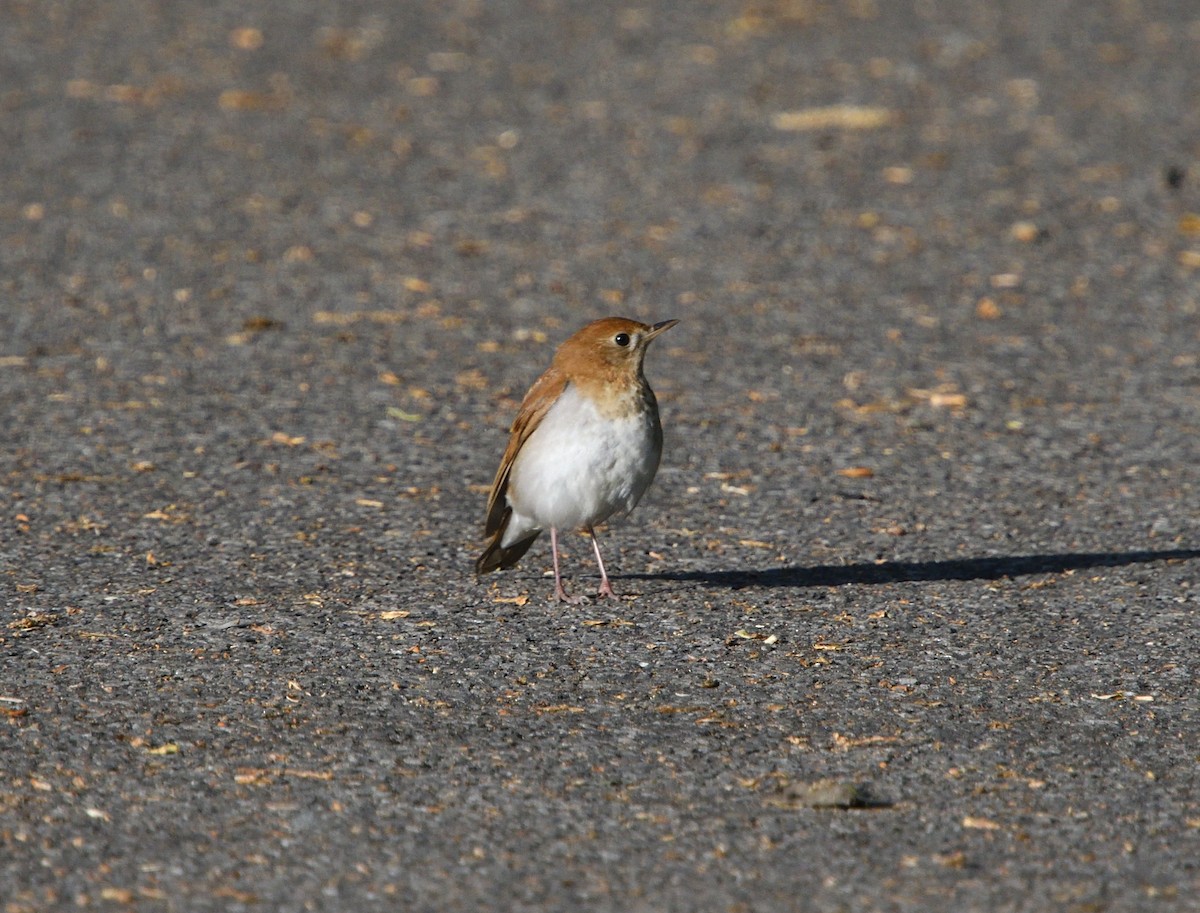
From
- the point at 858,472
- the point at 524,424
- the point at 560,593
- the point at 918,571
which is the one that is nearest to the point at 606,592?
the point at 560,593

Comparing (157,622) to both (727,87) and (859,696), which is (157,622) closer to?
(859,696)

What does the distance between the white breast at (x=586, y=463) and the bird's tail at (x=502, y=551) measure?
242 mm

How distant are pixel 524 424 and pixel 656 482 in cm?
143

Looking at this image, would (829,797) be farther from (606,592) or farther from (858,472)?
(858,472)

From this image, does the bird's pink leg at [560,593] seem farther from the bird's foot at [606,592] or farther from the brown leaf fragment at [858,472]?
the brown leaf fragment at [858,472]

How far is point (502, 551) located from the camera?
6805mm

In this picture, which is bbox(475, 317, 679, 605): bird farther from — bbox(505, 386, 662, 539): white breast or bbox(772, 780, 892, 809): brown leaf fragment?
bbox(772, 780, 892, 809): brown leaf fragment

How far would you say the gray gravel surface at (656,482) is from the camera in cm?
469

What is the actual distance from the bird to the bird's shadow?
0.48 metres

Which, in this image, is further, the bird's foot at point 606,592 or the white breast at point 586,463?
the bird's foot at point 606,592

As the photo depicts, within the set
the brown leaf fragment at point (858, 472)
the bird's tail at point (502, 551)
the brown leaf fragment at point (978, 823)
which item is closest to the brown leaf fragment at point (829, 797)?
the brown leaf fragment at point (978, 823)

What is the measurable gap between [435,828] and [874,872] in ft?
3.67

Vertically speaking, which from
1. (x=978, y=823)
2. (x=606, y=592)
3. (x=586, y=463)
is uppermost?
(x=586, y=463)

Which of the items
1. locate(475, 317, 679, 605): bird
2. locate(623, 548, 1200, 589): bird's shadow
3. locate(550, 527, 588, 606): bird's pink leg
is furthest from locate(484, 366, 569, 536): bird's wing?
locate(623, 548, 1200, 589): bird's shadow
